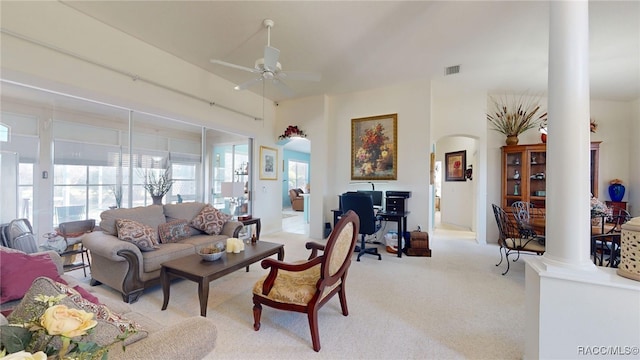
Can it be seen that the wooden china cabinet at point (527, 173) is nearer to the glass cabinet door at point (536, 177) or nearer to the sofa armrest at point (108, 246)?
the glass cabinet door at point (536, 177)

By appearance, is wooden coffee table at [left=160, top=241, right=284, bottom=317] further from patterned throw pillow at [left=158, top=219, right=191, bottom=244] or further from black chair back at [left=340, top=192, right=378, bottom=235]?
black chair back at [left=340, top=192, right=378, bottom=235]

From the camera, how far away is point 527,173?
15.8ft

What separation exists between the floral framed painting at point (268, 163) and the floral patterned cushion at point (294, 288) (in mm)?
3799

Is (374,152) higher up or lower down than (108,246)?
higher up

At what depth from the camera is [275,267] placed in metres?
2.03

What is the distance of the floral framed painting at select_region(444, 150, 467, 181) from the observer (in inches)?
269

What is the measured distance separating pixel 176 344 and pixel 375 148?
15.7ft

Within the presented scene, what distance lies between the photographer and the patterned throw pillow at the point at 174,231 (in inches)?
129

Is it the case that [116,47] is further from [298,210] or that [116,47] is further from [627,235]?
[298,210]

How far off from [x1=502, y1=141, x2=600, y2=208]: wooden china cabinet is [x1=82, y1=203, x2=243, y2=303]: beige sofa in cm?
559

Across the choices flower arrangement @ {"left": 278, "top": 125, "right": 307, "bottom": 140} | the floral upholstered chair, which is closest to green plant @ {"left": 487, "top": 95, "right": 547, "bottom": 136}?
flower arrangement @ {"left": 278, "top": 125, "right": 307, "bottom": 140}

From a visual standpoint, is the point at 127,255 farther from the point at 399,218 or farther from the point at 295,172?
the point at 295,172

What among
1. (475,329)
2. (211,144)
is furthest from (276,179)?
(475,329)

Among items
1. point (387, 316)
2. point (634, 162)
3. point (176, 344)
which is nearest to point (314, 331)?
point (387, 316)
